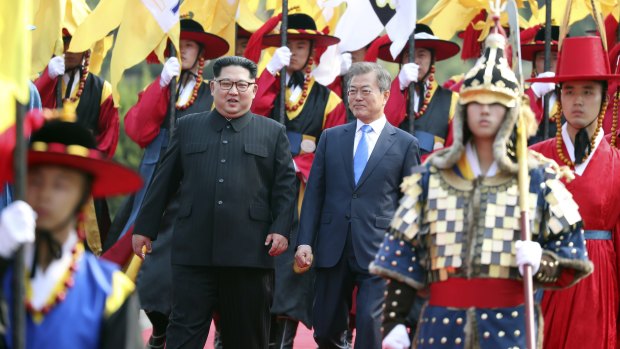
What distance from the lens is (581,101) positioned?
7352 millimetres

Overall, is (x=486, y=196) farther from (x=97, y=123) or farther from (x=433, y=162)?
(x=97, y=123)

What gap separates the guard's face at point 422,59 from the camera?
1013cm

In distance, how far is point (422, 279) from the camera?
566 centimetres

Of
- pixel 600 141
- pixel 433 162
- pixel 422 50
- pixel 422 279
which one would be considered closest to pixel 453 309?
pixel 422 279

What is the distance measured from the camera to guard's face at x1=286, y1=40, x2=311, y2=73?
974cm

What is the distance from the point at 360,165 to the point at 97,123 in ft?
10.8

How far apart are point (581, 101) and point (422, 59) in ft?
9.87

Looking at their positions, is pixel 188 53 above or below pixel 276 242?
above

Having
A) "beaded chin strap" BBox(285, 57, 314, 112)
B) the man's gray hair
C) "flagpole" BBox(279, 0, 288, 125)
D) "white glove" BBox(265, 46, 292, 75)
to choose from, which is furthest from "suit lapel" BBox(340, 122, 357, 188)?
"beaded chin strap" BBox(285, 57, 314, 112)

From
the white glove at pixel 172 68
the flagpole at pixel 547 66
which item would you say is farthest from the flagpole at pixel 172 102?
the flagpole at pixel 547 66

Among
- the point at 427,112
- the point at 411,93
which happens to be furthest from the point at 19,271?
the point at 427,112

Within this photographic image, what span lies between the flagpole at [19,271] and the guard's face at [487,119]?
2.09 m

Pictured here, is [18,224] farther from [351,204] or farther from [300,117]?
[300,117]

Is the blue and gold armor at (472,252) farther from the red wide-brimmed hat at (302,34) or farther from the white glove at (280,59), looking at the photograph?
the red wide-brimmed hat at (302,34)
